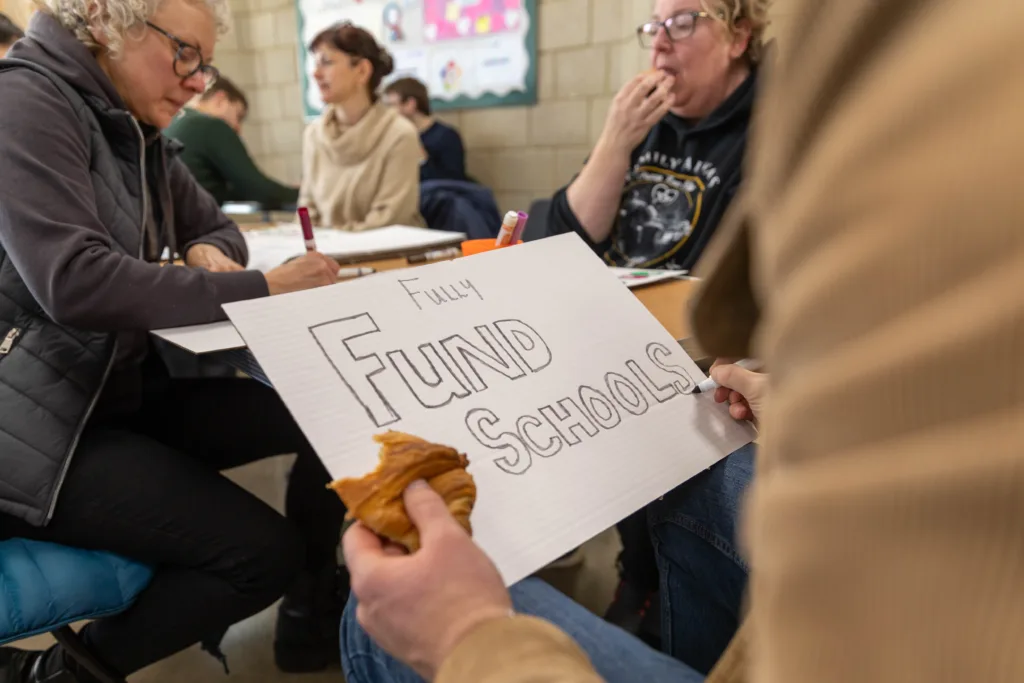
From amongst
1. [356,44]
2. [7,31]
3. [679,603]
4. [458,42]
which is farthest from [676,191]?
[458,42]

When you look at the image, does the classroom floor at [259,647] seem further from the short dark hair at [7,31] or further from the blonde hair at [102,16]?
the short dark hair at [7,31]

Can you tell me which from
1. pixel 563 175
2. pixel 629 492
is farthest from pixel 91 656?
pixel 563 175

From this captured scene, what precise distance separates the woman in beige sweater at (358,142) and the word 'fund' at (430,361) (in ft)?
5.22

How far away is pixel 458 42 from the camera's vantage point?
317cm

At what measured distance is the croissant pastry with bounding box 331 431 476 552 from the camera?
40 centimetres

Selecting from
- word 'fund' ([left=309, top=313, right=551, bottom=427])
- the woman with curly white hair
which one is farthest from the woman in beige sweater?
word 'fund' ([left=309, top=313, right=551, bottom=427])

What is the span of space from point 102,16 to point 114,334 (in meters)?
0.46

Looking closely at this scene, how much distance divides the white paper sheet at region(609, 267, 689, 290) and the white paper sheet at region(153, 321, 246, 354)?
57cm

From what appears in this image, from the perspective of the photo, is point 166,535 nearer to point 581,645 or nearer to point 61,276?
point 61,276

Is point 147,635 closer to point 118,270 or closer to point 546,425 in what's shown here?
point 118,270

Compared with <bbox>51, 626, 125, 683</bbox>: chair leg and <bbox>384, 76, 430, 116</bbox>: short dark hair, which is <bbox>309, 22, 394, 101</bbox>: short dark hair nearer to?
<bbox>384, 76, 430, 116</bbox>: short dark hair

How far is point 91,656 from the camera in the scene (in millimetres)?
856

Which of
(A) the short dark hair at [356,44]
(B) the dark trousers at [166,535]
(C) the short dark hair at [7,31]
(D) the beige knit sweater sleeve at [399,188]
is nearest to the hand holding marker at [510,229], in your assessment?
(B) the dark trousers at [166,535]

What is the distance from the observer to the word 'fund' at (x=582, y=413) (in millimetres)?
535
